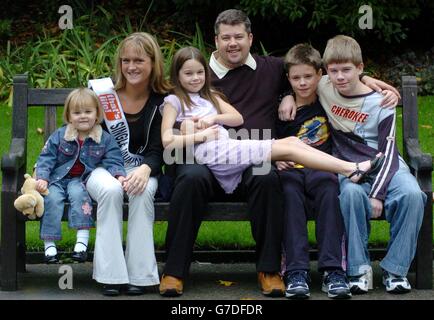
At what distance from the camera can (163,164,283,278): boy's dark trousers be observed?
642 centimetres

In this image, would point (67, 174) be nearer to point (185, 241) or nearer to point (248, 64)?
point (185, 241)

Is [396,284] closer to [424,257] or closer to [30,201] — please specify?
[424,257]

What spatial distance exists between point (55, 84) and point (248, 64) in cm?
370

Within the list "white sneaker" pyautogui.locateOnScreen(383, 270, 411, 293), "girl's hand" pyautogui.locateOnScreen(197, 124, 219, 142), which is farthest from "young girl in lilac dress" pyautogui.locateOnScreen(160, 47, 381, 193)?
"white sneaker" pyautogui.locateOnScreen(383, 270, 411, 293)

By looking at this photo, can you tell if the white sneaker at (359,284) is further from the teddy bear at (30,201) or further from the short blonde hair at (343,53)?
the teddy bear at (30,201)

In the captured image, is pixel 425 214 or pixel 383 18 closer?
pixel 425 214

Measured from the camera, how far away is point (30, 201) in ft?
20.8

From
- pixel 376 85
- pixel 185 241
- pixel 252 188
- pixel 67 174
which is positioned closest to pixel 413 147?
pixel 376 85

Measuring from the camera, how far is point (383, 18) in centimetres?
1117

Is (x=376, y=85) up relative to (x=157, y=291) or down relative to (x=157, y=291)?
up

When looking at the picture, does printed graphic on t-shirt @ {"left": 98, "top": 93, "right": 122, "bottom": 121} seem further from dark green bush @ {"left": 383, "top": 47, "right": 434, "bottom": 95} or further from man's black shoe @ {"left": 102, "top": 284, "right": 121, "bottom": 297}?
dark green bush @ {"left": 383, "top": 47, "right": 434, "bottom": 95}

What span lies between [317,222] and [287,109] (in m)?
0.84

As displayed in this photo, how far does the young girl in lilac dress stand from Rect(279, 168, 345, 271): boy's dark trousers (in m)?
0.13

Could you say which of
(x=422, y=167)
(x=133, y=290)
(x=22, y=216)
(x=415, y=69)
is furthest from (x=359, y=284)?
(x=415, y=69)
